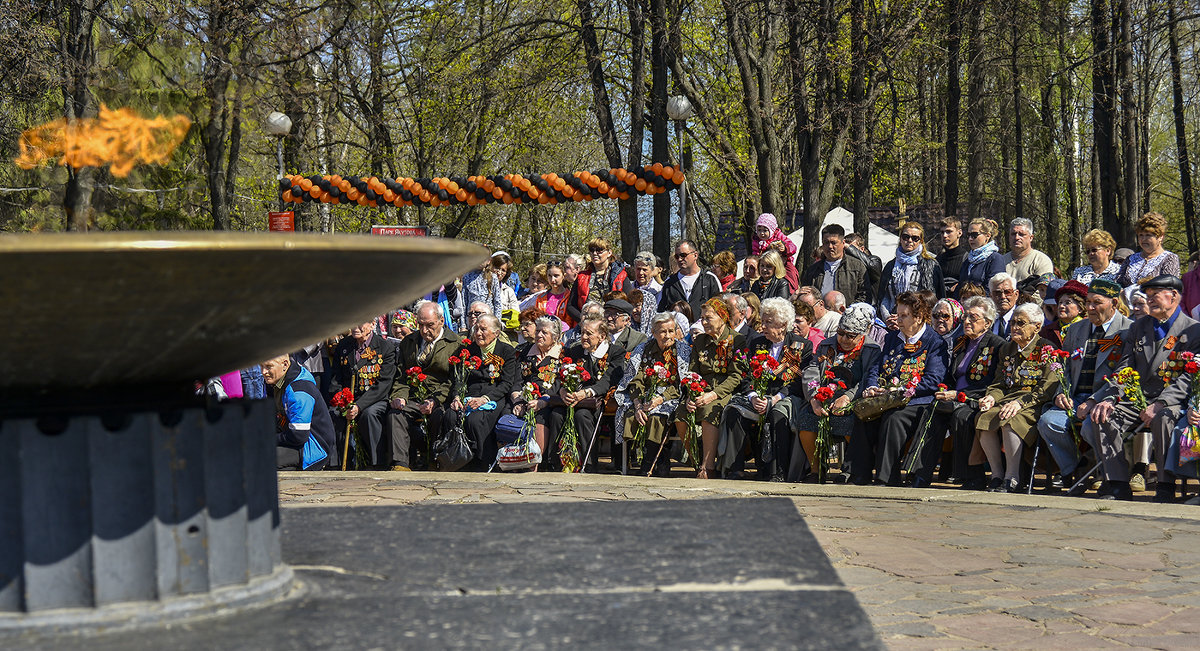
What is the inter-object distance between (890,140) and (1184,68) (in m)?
6.37

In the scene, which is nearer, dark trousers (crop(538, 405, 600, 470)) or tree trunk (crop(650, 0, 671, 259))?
dark trousers (crop(538, 405, 600, 470))

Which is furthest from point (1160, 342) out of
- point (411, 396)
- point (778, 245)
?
point (411, 396)

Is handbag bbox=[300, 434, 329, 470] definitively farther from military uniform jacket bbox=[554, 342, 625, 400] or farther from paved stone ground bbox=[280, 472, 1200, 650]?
military uniform jacket bbox=[554, 342, 625, 400]

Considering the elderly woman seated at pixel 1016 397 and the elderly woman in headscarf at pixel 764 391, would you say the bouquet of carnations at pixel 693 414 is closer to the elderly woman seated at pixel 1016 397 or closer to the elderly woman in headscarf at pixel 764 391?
the elderly woman in headscarf at pixel 764 391

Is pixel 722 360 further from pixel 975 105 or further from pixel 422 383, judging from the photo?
pixel 975 105

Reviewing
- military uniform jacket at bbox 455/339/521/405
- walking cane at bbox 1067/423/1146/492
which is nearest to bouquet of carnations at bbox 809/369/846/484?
walking cane at bbox 1067/423/1146/492

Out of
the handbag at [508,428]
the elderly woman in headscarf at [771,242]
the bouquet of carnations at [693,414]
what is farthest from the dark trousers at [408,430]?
the elderly woman in headscarf at [771,242]

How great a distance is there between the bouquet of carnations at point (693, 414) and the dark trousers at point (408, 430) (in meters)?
2.09

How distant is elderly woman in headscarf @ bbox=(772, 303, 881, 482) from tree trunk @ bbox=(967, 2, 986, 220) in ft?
31.7

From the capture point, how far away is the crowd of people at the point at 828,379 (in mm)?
8156

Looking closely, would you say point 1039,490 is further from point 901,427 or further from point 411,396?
point 411,396

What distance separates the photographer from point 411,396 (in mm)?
10312

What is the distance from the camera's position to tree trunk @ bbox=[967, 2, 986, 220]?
18609mm

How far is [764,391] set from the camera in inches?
370
